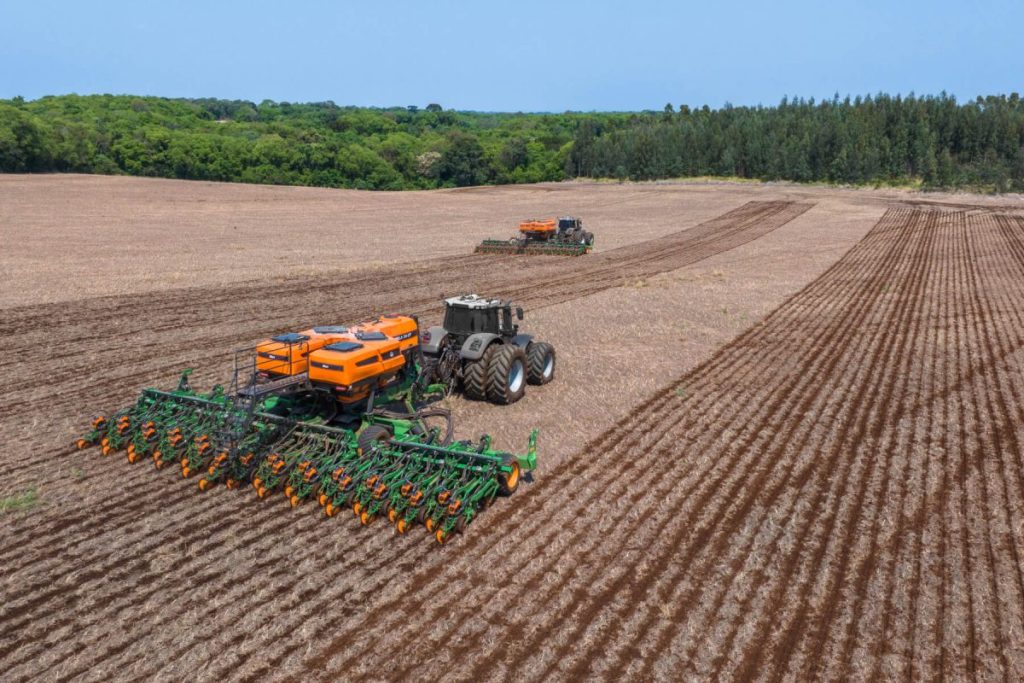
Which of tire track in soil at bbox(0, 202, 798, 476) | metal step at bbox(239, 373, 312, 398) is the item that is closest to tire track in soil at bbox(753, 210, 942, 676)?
metal step at bbox(239, 373, 312, 398)

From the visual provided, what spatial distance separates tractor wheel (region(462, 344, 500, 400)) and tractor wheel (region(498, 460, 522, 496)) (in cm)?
364

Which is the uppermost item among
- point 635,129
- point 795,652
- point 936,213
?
point 635,129

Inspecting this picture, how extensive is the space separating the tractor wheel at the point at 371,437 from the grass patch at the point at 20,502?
464 cm

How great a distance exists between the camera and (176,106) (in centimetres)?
16700

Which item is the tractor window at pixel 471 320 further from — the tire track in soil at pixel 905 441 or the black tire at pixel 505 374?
the tire track in soil at pixel 905 441

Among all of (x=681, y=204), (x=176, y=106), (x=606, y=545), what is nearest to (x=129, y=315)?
(x=606, y=545)

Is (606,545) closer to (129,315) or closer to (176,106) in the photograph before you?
(129,315)

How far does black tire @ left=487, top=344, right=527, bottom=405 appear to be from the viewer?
13586 millimetres

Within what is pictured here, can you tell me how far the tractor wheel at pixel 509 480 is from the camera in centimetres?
999

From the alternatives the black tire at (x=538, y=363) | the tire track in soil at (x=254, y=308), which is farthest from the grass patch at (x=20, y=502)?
the black tire at (x=538, y=363)

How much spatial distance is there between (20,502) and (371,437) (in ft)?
16.4

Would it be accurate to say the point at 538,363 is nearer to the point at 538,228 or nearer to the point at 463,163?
the point at 538,228

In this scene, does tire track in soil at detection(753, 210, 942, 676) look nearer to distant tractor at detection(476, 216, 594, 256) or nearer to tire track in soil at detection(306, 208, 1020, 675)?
tire track in soil at detection(306, 208, 1020, 675)

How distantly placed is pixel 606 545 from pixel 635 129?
124842 millimetres
